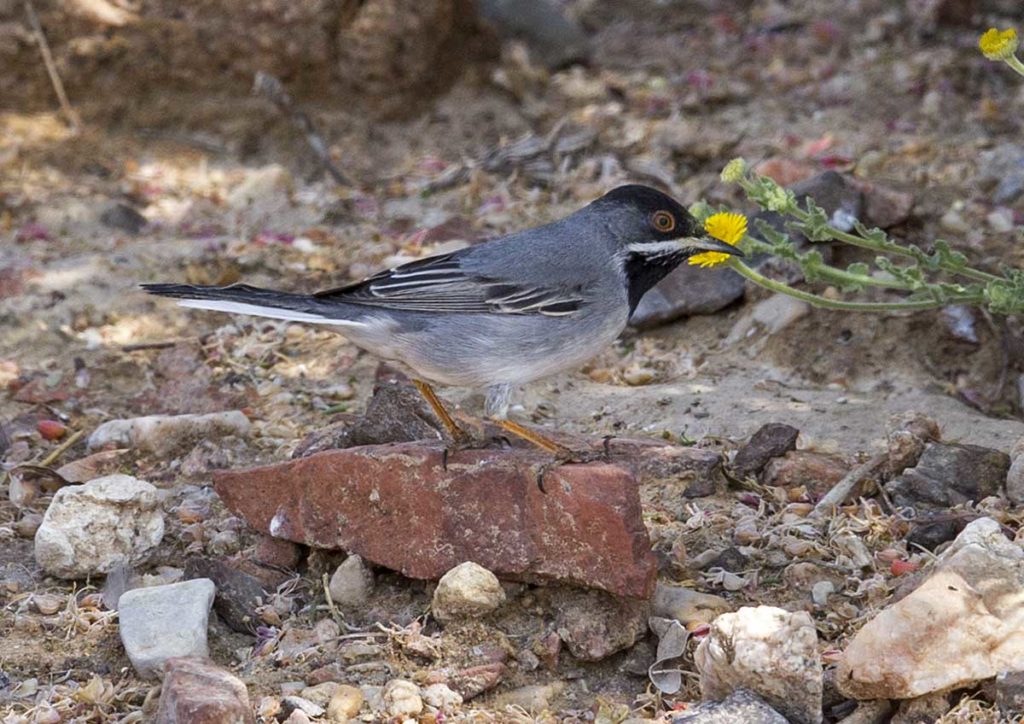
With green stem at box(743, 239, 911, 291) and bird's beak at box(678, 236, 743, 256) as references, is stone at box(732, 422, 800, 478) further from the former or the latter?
bird's beak at box(678, 236, 743, 256)

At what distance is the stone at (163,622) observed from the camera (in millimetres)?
4332

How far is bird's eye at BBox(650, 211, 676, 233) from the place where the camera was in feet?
17.9

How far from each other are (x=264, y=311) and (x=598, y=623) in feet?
5.47

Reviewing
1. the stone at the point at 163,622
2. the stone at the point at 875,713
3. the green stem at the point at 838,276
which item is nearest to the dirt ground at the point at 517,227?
the stone at the point at 163,622

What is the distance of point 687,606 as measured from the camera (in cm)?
455

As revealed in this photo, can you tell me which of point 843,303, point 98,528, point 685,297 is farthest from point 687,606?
point 685,297

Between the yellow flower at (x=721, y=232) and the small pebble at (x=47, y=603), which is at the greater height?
the yellow flower at (x=721, y=232)

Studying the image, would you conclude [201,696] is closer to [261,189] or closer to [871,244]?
[871,244]

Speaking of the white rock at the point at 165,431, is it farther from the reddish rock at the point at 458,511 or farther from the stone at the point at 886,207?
the stone at the point at 886,207

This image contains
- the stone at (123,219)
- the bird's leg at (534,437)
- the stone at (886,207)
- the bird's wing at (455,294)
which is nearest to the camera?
the bird's leg at (534,437)

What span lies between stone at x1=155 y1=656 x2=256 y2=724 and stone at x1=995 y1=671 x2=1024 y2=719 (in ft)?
6.77

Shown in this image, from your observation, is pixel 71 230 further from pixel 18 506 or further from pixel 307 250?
pixel 18 506

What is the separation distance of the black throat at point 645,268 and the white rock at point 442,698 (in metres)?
1.94

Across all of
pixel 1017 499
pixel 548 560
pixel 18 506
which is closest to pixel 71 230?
pixel 18 506
